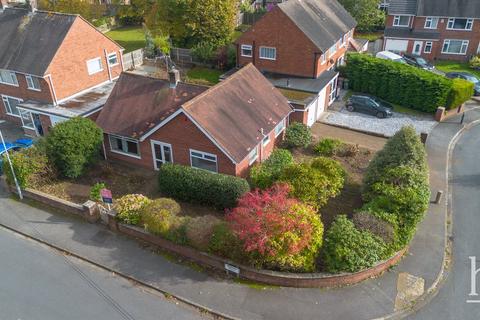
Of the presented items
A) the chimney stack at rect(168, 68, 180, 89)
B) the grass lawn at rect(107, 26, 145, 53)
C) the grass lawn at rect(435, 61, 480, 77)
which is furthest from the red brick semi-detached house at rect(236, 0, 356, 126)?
the grass lawn at rect(107, 26, 145, 53)

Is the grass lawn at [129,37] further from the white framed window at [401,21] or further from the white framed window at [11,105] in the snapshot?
the white framed window at [401,21]

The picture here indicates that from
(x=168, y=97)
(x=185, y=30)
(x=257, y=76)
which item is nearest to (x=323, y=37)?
Answer: (x=257, y=76)

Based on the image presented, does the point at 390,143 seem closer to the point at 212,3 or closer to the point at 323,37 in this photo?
the point at 323,37

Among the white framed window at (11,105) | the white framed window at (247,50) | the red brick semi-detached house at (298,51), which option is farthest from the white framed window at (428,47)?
the white framed window at (11,105)

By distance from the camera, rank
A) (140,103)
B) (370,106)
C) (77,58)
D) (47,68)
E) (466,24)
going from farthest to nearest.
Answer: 1. (466,24)
2. (370,106)
3. (77,58)
4. (47,68)
5. (140,103)

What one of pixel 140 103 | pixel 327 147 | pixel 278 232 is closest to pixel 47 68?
pixel 140 103

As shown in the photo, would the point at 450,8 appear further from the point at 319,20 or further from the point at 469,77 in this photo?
the point at 319,20

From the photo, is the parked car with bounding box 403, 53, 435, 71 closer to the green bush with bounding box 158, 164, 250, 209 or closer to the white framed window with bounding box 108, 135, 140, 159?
the green bush with bounding box 158, 164, 250, 209

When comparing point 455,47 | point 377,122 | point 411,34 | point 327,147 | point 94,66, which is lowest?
point 377,122
